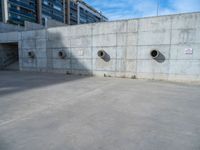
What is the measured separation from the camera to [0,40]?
12.5 metres

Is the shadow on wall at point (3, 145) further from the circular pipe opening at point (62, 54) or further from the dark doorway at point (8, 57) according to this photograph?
the dark doorway at point (8, 57)

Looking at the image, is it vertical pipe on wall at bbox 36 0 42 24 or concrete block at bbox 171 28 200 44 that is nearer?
concrete block at bbox 171 28 200 44

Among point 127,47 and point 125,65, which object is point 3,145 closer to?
point 125,65

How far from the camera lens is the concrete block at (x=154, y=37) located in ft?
22.1

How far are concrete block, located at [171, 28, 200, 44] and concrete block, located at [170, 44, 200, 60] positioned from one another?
0.19 m

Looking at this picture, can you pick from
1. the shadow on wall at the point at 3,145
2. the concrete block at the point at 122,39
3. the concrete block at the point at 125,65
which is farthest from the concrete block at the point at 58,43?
the shadow on wall at the point at 3,145

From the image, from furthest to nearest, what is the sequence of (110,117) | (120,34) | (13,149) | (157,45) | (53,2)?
(53,2) → (120,34) → (157,45) → (110,117) → (13,149)

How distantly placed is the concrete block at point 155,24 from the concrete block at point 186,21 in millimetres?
254

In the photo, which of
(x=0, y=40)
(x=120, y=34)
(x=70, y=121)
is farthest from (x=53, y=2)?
(x=70, y=121)

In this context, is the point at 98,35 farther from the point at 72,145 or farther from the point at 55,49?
the point at 72,145

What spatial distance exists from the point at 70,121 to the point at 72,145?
722 mm

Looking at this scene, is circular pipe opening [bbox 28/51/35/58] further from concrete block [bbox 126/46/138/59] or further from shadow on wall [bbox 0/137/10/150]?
shadow on wall [bbox 0/137/10/150]

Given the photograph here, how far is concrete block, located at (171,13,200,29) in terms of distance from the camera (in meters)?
6.17

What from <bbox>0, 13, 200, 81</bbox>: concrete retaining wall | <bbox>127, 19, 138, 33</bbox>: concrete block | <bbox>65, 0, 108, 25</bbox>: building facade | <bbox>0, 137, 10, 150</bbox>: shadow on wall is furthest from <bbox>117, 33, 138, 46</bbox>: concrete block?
<bbox>65, 0, 108, 25</bbox>: building facade
